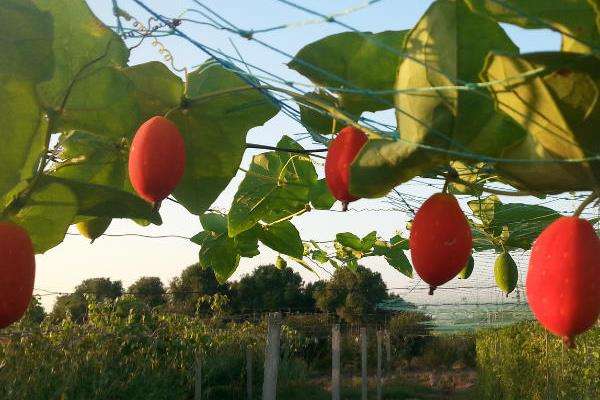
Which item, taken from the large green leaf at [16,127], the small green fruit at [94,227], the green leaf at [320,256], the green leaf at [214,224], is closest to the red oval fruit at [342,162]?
the large green leaf at [16,127]

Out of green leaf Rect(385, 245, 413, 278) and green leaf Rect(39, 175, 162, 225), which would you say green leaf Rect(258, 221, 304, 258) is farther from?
green leaf Rect(385, 245, 413, 278)

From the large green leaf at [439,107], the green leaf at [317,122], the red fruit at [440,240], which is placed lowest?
the red fruit at [440,240]

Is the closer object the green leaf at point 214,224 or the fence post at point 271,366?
the green leaf at point 214,224

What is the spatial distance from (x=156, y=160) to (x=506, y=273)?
1486mm

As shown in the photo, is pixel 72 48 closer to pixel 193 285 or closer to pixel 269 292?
pixel 269 292

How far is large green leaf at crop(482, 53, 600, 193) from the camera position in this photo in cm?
64

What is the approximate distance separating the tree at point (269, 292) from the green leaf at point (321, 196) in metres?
24.0

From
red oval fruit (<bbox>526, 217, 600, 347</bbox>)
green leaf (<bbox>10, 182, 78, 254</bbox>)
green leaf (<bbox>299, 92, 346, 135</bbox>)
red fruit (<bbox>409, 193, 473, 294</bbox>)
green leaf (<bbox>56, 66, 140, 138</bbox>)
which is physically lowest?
red oval fruit (<bbox>526, 217, 600, 347</bbox>)

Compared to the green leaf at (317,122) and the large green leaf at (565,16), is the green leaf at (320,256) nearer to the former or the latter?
the green leaf at (317,122)

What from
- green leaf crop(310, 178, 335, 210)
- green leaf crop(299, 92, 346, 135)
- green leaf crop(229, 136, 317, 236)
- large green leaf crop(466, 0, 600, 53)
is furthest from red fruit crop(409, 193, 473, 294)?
green leaf crop(310, 178, 335, 210)

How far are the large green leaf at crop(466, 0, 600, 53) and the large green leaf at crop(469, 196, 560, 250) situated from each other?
3.81ft

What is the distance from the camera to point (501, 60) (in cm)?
65

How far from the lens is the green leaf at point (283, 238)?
2.12 metres

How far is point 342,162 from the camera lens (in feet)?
2.70
